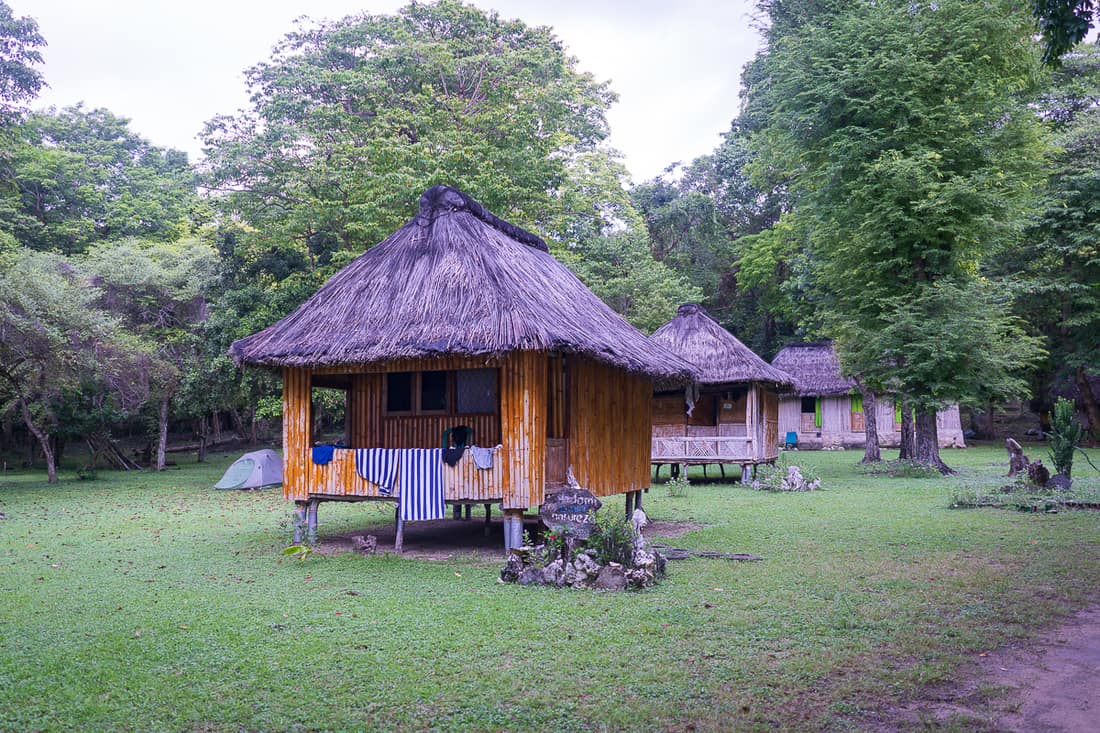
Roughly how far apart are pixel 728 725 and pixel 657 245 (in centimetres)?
4395

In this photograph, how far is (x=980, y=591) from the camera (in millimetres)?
8773

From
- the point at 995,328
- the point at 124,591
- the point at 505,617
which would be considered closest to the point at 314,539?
the point at 124,591

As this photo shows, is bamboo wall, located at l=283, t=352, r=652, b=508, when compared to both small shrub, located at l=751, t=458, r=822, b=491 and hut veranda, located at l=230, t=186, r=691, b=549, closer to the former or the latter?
hut veranda, located at l=230, t=186, r=691, b=549

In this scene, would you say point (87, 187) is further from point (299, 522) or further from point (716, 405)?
point (299, 522)

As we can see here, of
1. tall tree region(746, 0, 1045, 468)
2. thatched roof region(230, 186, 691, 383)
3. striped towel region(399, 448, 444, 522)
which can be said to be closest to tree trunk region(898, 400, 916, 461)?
tall tree region(746, 0, 1045, 468)

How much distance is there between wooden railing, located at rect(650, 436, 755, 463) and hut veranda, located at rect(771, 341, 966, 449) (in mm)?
16638

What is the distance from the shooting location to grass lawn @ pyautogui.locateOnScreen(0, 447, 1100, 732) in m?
5.47

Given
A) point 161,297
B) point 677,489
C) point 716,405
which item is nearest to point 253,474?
point 161,297

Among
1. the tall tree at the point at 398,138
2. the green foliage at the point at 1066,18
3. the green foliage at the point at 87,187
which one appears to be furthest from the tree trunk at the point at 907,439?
the green foliage at the point at 87,187

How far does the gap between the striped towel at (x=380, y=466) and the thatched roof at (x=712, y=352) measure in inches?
504

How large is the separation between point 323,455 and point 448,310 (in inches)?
120

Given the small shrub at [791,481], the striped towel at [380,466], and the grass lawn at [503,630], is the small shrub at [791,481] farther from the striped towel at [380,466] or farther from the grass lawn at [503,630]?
the striped towel at [380,466]

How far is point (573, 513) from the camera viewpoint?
32.6 ft

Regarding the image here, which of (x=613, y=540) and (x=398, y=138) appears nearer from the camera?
(x=613, y=540)
